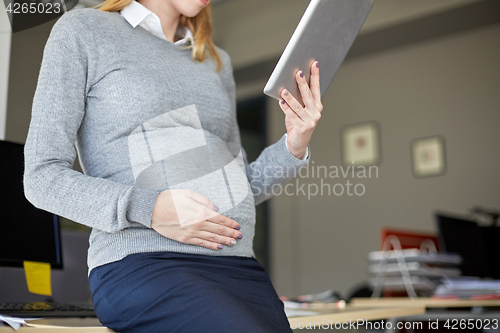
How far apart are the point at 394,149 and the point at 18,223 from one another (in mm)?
3793

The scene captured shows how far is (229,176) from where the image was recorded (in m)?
0.97

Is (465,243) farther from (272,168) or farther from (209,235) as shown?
(209,235)

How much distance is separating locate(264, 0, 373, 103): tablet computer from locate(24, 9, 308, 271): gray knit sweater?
0.18m

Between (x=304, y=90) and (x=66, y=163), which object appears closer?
(x=66, y=163)

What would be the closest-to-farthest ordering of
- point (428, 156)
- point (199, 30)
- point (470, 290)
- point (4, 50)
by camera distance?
point (199, 30) < point (4, 50) < point (470, 290) < point (428, 156)

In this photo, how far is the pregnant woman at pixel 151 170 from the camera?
30.4 inches

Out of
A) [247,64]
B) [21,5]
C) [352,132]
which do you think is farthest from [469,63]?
[21,5]

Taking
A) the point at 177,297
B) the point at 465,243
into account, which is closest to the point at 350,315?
the point at 177,297

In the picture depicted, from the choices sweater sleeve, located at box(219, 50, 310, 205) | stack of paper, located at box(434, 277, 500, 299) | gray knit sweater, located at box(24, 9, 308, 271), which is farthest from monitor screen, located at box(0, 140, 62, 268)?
stack of paper, located at box(434, 277, 500, 299)

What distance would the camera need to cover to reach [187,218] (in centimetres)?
80

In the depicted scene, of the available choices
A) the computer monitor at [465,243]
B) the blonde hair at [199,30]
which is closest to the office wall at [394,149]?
the computer monitor at [465,243]

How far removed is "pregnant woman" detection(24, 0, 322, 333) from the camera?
772mm

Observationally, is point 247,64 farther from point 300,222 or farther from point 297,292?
point 297,292

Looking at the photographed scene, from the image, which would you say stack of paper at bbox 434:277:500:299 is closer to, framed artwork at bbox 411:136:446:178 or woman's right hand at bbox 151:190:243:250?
woman's right hand at bbox 151:190:243:250
